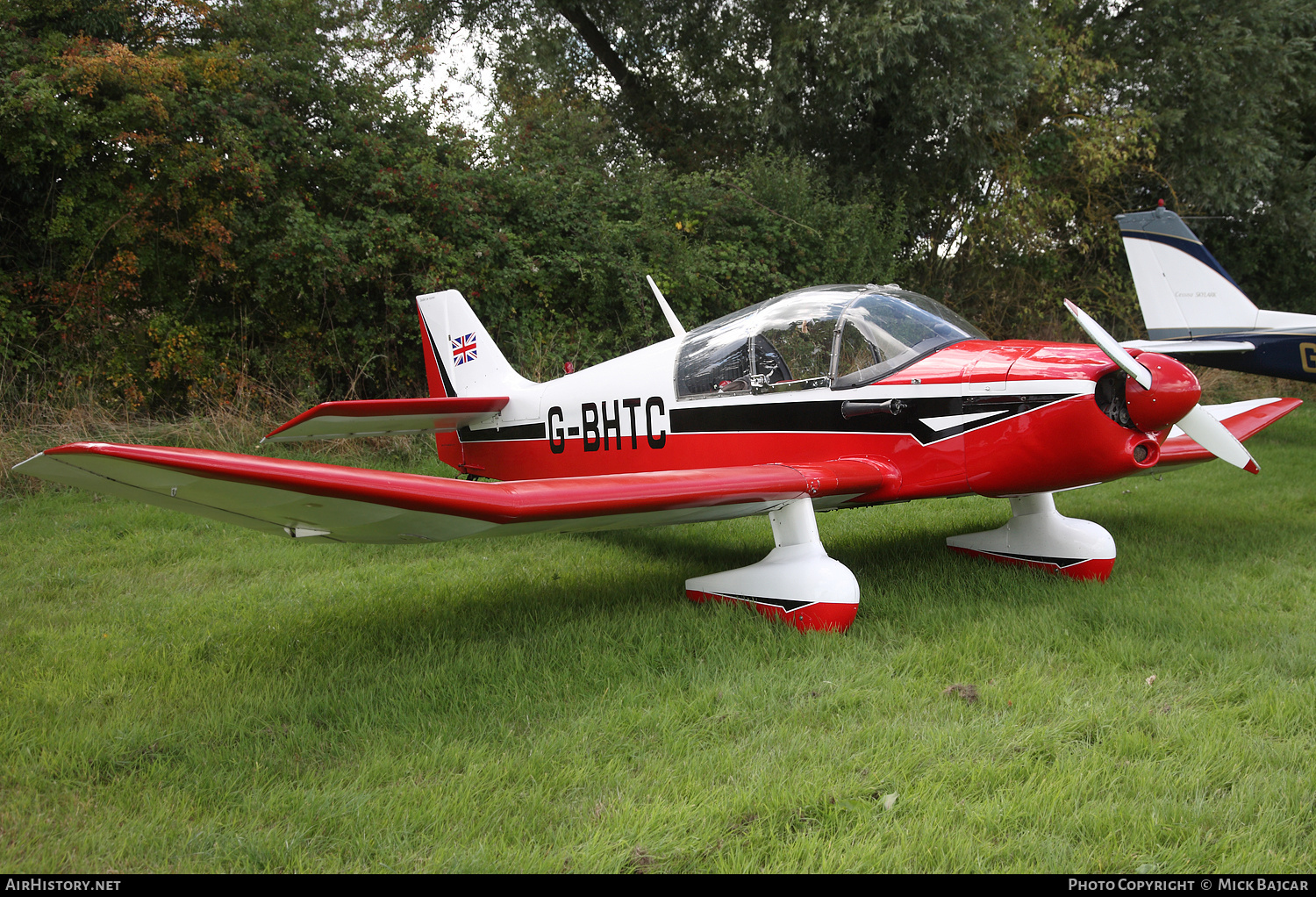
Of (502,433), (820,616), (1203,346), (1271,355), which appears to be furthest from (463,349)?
(1271,355)

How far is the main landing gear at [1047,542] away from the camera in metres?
4.45

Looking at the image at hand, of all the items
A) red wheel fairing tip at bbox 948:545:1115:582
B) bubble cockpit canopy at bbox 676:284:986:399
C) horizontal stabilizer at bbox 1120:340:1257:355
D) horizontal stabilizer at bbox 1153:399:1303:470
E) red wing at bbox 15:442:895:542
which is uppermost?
bubble cockpit canopy at bbox 676:284:986:399

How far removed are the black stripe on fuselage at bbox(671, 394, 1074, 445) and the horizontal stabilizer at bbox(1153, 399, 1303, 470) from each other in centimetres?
167

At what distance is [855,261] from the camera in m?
11.9

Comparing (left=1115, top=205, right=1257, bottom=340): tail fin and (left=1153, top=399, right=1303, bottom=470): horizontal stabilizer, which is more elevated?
(left=1115, top=205, right=1257, bottom=340): tail fin

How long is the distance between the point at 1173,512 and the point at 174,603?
705 centimetres

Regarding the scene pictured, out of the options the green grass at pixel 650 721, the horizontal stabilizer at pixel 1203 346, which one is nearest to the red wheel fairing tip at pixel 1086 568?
the green grass at pixel 650 721

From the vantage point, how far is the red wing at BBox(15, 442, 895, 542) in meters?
2.45

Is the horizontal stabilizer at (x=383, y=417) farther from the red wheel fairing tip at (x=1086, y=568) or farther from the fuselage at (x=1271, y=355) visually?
the fuselage at (x=1271, y=355)

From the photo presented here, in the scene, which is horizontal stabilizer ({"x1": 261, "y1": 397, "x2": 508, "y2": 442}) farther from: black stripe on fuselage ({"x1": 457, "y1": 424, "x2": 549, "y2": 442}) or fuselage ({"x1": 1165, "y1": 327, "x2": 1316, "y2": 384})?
fuselage ({"x1": 1165, "y1": 327, "x2": 1316, "y2": 384})

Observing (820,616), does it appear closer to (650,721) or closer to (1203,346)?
(650,721)

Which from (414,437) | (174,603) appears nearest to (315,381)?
(414,437)

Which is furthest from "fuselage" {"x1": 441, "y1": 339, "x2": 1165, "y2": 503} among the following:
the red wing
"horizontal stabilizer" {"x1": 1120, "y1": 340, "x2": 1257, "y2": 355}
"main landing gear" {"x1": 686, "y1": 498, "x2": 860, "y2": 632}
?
"horizontal stabilizer" {"x1": 1120, "y1": 340, "x2": 1257, "y2": 355}
